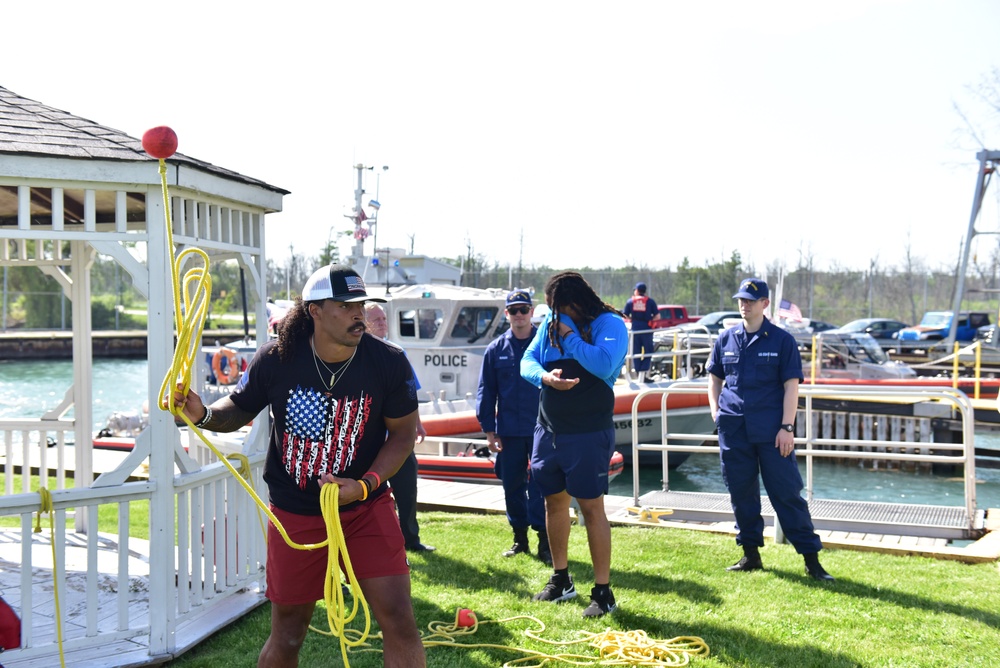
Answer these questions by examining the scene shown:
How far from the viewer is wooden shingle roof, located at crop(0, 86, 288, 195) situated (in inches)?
172

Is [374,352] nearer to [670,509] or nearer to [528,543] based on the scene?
[528,543]

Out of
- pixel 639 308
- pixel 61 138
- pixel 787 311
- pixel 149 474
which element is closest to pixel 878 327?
pixel 787 311

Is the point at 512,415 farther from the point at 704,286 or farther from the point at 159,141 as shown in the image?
the point at 704,286

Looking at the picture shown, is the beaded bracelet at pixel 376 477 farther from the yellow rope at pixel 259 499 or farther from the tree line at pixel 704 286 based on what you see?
the tree line at pixel 704 286

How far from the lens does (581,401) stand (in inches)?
199


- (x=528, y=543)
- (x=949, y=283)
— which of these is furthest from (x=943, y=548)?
(x=949, y=283)

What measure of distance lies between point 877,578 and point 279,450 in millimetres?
3971

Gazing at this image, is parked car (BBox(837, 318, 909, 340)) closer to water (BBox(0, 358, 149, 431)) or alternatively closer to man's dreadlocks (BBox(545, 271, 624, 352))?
water (BBox(0, 358, 149, 431))

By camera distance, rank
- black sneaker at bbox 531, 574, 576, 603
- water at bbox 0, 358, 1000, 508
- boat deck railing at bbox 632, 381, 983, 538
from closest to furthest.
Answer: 1. black sneaker at bbox 531, 574, 576, 603
2. boat deck railing at bbox 632, 381, 983, 538
3. water at bbox 0, 358, 1000, 508

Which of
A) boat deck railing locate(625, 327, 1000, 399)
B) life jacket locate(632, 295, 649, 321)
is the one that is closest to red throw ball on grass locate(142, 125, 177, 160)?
boat deck railing locate(625, 327, 1000, 399)

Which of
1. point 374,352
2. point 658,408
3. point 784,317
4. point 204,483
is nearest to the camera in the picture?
point 374,352

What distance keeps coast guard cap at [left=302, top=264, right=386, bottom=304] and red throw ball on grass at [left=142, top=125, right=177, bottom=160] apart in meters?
0.85

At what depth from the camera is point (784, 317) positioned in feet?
80.2

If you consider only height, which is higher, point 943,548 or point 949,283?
point 949,283
